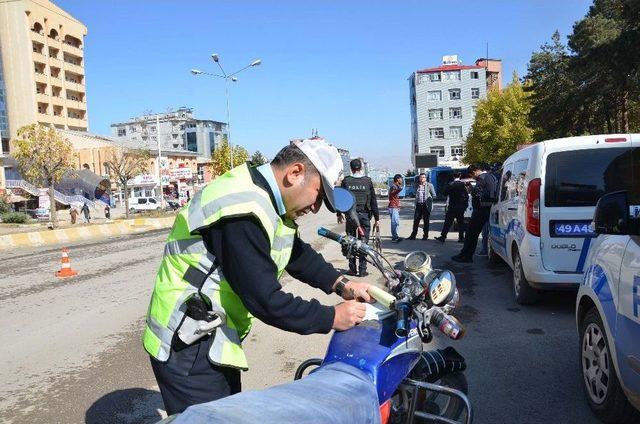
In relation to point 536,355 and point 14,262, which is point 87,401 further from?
point 14,262

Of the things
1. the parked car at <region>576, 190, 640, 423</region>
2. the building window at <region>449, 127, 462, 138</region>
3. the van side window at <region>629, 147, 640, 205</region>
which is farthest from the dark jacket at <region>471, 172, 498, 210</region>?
the building window at <region>449, 127, 462, 138</region>

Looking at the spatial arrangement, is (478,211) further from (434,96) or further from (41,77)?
(434,96)

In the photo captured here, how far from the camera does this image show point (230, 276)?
194 cm

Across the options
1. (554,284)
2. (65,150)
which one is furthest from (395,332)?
(65,150)

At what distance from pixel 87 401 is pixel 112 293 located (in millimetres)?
4784

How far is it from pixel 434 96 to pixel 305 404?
82717 millimetres

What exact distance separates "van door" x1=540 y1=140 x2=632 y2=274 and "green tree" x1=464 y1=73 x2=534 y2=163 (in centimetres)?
4335

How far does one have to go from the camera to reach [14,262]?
1398 centimetres

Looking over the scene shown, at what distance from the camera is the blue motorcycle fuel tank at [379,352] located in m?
2.02

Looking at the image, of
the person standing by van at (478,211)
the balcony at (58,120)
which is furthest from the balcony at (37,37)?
the person standing by van at (478,211)

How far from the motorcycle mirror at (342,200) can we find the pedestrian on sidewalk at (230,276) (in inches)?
1.9

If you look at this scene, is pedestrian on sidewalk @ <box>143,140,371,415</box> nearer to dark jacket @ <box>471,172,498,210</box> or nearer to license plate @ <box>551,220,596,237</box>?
license plate @ <box>551,220,596,237</box>

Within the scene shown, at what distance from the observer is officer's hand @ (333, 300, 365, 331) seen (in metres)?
2.11

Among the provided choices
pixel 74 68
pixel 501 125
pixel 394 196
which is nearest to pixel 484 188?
pixel 394 196
